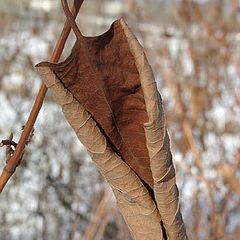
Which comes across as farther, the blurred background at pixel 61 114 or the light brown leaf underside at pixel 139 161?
the blurred background at pixel 61 114

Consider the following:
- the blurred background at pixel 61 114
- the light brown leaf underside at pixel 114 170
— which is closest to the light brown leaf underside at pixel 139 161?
the light brown leaf underside at pixel 114 170

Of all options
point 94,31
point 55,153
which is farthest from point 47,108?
point 94,31

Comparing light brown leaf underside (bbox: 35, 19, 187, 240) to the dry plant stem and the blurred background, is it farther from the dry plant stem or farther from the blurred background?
the blurred background

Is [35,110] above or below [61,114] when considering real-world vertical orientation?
below

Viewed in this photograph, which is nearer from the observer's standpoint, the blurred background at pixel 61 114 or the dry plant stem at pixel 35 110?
the dry plant stem at pixel 35 110

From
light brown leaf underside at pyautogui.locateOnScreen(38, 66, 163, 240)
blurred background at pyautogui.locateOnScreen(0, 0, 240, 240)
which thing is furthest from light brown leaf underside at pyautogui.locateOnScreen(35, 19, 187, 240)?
blurred background at pyautogui.locateOnScreen(0, 0, 240, 240)

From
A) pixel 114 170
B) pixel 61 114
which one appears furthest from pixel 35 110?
pixel 61 114

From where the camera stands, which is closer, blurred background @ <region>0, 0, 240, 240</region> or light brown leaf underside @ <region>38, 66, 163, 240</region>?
light brown leaf underside @ <region>38, 66, 163, 240</region>

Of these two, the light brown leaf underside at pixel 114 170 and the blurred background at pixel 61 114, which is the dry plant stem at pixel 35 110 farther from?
the blurred background at pixel 61 114

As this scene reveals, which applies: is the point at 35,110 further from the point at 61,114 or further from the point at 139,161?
the point at 61,114

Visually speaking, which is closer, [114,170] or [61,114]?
[114,170]

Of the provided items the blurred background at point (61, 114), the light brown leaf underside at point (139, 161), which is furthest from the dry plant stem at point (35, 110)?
the blurred background at point (61, 114)

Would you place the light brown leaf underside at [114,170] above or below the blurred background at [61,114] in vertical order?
below
